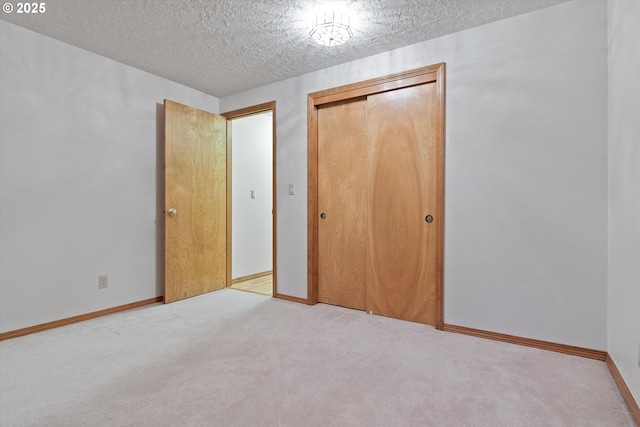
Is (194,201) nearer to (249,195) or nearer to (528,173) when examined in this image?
(249,195)

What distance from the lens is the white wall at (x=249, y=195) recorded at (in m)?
4.27

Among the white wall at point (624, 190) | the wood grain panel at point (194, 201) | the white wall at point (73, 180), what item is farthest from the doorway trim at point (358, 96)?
the white wall at point (73, 180)

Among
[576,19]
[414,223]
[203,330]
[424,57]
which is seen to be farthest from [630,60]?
[203,330]

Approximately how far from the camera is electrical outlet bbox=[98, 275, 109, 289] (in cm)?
289

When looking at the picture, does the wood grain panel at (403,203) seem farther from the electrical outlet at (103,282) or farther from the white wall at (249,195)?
the electrical outlet at (103,282)

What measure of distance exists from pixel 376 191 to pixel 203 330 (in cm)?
185

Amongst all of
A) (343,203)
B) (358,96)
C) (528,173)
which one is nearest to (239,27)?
(358,96)

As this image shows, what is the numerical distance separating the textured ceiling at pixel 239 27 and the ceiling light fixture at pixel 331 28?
0.07 meters

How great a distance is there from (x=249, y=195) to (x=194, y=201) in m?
1.02

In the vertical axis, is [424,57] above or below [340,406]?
above

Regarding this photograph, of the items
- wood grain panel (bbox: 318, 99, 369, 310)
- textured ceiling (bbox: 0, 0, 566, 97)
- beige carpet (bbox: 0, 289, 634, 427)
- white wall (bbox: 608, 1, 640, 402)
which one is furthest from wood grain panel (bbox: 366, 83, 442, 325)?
white wall (bbox: 608, 1, 640, 402)

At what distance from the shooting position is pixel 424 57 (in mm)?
2654

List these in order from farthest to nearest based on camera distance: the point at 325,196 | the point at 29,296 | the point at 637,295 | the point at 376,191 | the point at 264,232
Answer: the point at 264,232, the point at 325,196, the point at 376,191, the point at 29,296, the point at 637,295

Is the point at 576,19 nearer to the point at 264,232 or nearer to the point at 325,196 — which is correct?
the point at 325,196
